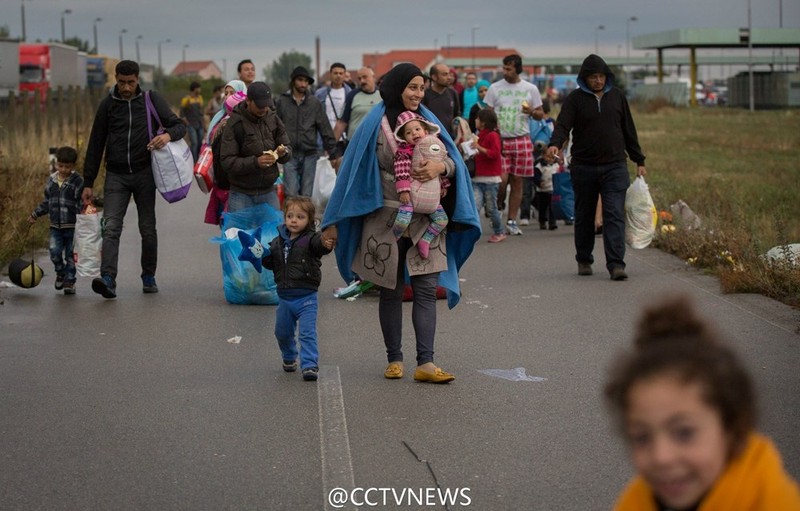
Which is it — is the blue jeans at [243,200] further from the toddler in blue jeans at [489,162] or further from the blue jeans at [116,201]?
the toddler in blue jeans at [489,162]

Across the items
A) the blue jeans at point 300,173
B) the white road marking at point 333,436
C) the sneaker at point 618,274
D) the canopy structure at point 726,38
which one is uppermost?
the canopy structure at point 726,38

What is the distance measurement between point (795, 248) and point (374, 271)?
18.3ft

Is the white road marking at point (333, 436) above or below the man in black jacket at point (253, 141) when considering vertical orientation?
below

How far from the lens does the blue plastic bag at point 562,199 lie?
16.7m

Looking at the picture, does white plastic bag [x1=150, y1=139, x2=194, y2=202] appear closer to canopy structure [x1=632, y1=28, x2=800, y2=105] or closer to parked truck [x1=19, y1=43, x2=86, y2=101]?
parked truck [x1=19, y1=43, x2=86, y2=101]

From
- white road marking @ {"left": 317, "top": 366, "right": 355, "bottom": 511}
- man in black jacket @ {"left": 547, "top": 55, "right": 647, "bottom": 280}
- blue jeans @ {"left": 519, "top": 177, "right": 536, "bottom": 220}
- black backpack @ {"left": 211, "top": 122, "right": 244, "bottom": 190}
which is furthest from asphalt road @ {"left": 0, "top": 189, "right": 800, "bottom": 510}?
blue jeans @ {"left": 519, "top": 177, "right": 536, "bottom": 220}

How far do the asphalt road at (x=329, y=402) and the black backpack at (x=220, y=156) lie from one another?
1.00m

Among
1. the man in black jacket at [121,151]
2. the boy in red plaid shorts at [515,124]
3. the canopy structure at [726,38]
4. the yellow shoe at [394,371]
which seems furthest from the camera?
the canopy structure at [726,38]

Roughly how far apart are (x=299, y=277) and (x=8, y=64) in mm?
43970

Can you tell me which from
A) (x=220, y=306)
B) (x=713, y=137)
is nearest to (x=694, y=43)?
(x=713, y=137)

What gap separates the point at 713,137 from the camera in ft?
142

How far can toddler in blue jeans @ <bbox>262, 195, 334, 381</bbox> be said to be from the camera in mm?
7797

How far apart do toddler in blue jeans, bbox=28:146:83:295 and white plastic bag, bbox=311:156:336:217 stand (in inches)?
104

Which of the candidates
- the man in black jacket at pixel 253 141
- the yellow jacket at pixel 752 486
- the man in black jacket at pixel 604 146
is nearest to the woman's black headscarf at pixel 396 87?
the man in black jacket at pixel 253 141
